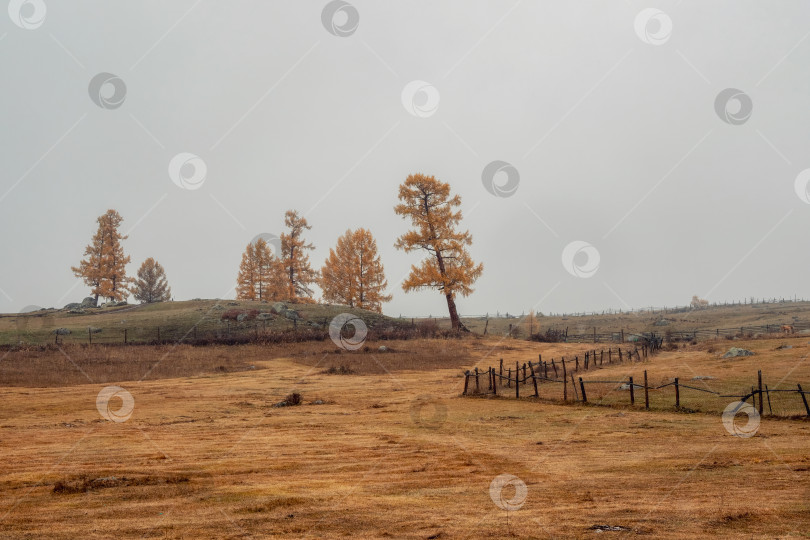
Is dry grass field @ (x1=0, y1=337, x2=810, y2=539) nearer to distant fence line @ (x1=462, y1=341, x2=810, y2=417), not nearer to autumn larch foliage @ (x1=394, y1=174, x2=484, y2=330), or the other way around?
distant fence line @ (x1=462, y1=341, x2=810, y2=417)

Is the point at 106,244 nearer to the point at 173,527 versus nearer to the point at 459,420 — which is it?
the point at 459,420

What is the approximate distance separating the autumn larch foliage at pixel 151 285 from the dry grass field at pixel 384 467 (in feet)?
213

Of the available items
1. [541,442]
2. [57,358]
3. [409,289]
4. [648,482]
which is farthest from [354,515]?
[409,289]

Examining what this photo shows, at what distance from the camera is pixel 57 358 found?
3859cm

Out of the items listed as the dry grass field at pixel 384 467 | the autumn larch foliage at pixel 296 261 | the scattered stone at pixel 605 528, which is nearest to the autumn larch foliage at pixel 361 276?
the autumn larch foliage at pixel 296 261

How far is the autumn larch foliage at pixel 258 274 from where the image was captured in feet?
267

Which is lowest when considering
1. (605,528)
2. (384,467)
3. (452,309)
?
(605,528)

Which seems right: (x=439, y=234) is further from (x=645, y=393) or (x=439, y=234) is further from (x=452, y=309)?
(x=645, y=393)

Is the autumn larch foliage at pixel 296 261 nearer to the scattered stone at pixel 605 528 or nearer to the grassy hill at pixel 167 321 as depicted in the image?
the grassy hill at pixel 167 321

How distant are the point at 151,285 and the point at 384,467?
87545 mm

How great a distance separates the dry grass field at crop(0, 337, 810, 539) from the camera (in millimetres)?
8867

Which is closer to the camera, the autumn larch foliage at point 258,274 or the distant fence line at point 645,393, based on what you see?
the distant fence line at point 645,393

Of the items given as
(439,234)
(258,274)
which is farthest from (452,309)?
(258,274)

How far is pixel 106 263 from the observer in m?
76.0
